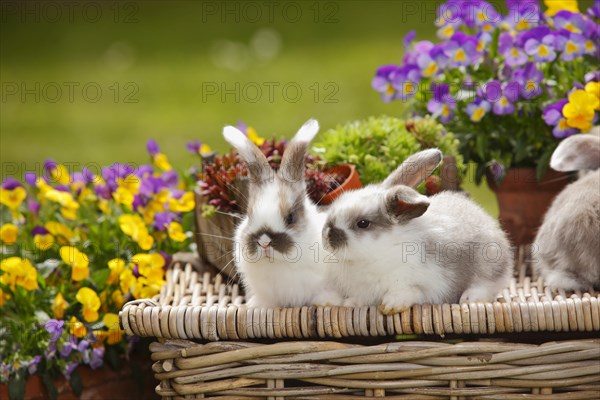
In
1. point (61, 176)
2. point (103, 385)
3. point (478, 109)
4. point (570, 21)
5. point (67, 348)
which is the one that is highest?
point (570, 21)

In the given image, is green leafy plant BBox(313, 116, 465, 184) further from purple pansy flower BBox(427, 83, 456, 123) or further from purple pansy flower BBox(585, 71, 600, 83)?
purple pansy flower BBox(585, 71, 600, 83)

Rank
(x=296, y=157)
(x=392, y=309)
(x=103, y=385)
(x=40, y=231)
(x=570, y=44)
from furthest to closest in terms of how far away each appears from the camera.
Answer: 1. (x=40, y=231)
2. (x=570, y=44)
3. (x=103, y=385)
4. (x=296, y=157)
5. (x=392, y=309)

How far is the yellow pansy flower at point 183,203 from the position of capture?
2883 millimetres

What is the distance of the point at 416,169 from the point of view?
222cm

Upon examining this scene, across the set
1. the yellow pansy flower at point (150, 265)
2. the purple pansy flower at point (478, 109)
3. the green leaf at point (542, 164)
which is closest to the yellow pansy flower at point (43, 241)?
the yellow pansy flower at point (150, 265)

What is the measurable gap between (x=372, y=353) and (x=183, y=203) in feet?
3.30

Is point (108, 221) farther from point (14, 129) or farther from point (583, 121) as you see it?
point (14, 129)

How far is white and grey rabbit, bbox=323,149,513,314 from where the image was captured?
2131 millimetres

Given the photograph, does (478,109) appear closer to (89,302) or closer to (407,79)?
(407,79)

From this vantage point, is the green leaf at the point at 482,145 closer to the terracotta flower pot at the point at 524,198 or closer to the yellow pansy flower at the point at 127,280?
the terracotta flower pot at the point at 524,198

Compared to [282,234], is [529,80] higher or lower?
higher

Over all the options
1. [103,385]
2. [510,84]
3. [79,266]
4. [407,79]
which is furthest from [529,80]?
[103,385]

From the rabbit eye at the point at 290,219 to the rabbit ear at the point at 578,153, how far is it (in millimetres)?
771

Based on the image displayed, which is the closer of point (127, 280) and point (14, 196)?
point (127, 280)
